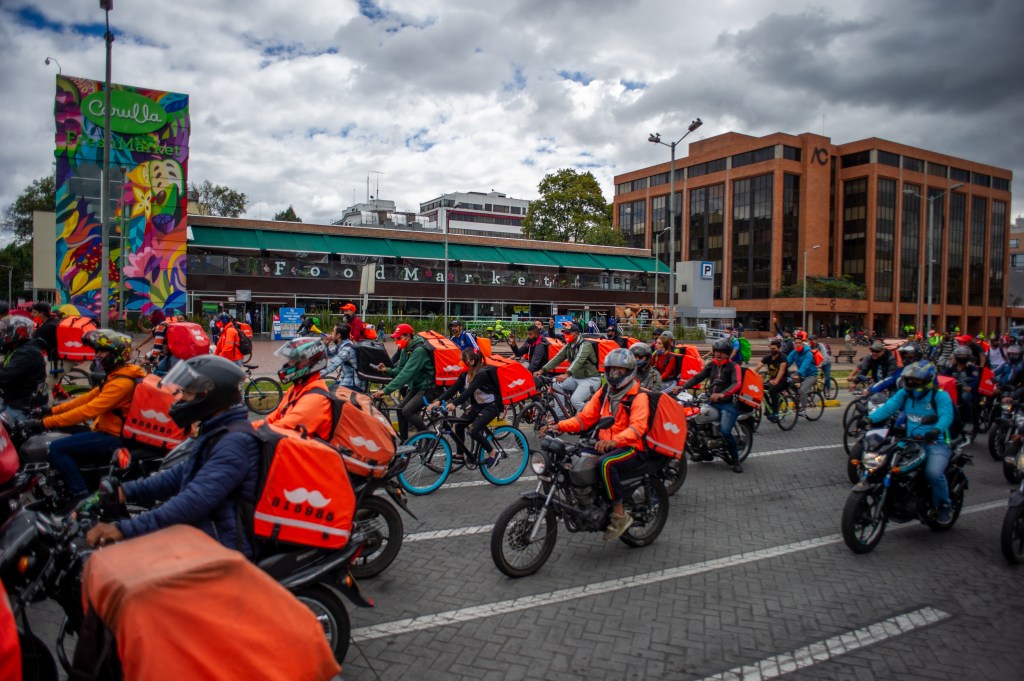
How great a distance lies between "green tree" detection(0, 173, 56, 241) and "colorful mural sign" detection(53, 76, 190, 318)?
39.1 m

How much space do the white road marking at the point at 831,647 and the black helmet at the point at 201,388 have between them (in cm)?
321

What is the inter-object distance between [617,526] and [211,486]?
11.8ft

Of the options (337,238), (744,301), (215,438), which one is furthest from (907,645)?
(744,301)

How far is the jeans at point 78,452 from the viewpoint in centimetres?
551

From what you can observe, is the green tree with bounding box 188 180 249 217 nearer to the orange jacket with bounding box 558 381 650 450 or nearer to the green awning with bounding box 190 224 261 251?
the green awning with bounding box 190 224 261 251

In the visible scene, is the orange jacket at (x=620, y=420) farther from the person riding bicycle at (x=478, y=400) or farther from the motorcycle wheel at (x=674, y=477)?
the person riding bicycle at (x=478, y=400)

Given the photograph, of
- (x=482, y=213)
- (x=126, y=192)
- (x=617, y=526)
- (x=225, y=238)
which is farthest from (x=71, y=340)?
(x=482, y=213)

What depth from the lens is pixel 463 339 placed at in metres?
10.7

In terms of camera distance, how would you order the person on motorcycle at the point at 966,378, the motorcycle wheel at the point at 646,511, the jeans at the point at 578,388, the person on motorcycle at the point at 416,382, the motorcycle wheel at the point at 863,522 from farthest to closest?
1. the jeans at the point at 578,388
2. the person on motorcycle at the point at 966,378
3. the person on motorcycle at the point at 416,382
4. the motorcycle wheel at the point at 646,511
5. the motorcycle wheel at the point at 863,522

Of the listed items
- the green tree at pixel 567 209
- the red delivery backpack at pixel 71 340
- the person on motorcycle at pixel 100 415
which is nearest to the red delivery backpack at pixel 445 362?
the person on motorcycle at pixel 100 415

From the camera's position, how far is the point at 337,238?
129 ft

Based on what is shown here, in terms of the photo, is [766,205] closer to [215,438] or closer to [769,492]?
[769,492]

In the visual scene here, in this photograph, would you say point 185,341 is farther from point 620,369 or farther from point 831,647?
point 831,647

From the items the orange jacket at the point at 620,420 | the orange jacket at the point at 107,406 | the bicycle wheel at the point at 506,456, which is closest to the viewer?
the orange jacket at the point at 107,406
